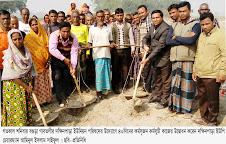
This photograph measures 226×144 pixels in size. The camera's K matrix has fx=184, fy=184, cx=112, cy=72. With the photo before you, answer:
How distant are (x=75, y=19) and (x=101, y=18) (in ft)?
2.33

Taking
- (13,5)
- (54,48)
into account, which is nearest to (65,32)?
(54,48)

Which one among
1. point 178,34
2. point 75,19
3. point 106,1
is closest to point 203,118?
point 178,34

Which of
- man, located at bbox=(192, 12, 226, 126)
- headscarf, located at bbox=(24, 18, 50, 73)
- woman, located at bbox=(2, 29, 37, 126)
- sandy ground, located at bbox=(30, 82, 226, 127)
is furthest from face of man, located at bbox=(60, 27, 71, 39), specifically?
man, located at bbox=(192, 12, 226, 126)

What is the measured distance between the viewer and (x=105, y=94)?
4.96 meters

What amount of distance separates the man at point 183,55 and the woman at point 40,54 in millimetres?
2742

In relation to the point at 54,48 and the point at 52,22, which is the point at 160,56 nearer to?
the point at 54,48

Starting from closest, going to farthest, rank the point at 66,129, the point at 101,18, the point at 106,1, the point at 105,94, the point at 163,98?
the point at 66,129
the point at 163,98
the point at 101,18
the point at 105,94
the point at 106,1

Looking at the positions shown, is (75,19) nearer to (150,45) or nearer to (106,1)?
(150,45)

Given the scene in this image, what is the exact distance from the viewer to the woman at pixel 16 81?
9.64ft

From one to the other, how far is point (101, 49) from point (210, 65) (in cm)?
249

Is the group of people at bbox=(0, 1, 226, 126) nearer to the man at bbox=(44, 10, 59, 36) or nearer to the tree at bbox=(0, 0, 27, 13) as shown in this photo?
the man at bbox=(44, 10, 59, 36)

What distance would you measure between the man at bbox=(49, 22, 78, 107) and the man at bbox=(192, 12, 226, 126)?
257 cm

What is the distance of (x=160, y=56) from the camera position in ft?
13.5

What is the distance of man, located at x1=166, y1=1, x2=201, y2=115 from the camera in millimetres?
3516
